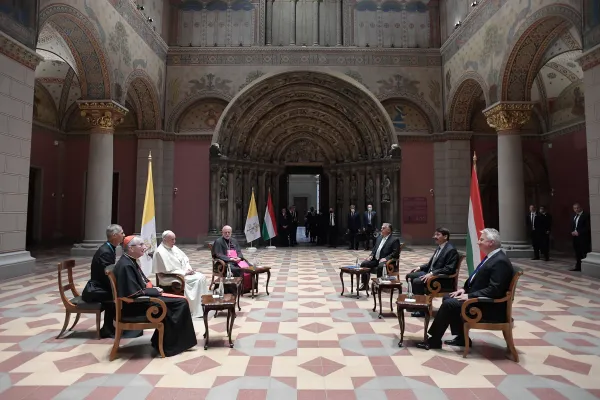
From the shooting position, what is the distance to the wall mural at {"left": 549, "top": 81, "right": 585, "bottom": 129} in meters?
14.4

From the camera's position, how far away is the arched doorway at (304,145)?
15.5 meters

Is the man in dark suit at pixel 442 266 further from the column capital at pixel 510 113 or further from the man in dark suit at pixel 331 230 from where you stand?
the man in dark suit at pixel 331 230

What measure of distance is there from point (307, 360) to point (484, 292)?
1.95 m

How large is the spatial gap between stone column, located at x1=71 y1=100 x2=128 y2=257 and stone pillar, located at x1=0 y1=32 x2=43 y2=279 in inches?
132

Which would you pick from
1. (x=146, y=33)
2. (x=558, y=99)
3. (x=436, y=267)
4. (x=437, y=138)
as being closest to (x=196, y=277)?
(x=436, y=267)

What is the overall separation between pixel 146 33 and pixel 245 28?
4.24 metres

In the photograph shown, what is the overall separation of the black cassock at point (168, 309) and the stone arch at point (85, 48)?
7.99 metres

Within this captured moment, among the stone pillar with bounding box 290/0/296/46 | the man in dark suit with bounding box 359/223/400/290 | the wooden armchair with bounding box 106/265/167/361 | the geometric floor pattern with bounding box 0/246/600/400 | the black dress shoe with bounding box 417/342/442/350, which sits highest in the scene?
the stone pillar with bounding box 290/0/296/46

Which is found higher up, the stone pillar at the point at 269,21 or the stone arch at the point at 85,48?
the stone pillar at the point at 269,21

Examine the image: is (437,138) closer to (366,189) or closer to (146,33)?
(366,189)

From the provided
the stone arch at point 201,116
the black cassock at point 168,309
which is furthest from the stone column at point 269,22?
the black cassock at point 168,309

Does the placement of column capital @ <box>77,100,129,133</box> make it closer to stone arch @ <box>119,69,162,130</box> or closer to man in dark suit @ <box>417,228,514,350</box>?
stone arch @ <box>119,69,162,130</box>

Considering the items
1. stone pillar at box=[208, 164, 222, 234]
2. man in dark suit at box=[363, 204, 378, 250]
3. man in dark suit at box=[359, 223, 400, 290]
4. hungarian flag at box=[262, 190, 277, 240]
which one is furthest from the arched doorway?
man in dark suit at box=[359, 223, 400, 290]

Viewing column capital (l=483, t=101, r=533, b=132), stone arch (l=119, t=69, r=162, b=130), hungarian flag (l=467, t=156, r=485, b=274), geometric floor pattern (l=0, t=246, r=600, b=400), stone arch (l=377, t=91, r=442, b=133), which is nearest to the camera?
geometric floor pattern (l=0, t=246, r=600, b=400)
